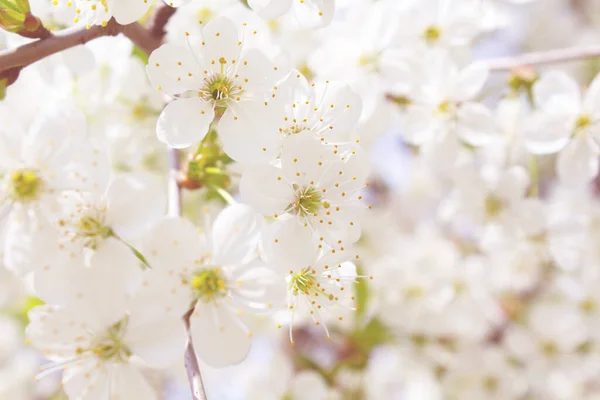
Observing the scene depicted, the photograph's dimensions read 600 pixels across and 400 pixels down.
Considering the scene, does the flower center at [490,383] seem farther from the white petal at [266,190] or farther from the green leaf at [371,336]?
the white petal at [266,190]

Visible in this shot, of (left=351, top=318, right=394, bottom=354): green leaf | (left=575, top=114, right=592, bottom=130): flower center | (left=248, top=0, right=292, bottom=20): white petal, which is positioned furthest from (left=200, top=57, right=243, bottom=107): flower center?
(left=351, top=318, right=394, bottom=354): green leaf

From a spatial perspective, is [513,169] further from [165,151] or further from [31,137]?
[31,137]

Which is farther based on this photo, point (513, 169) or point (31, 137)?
point (513, 169)

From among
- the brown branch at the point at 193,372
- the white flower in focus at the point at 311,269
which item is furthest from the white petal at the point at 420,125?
the brown branch at the point at 193,372

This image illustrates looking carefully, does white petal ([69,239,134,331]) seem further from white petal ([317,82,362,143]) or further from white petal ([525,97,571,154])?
white petal ([525,97,571,154])

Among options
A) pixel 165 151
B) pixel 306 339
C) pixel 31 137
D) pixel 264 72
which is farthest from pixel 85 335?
pixel 306 339

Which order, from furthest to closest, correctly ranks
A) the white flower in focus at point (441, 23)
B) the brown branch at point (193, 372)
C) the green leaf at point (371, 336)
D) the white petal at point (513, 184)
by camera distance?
the green leaf at point (371, 336) → the white petal at point (513, 184) → the white flower in focus at point (441, 23) → the brown branch at point (193, 372)
